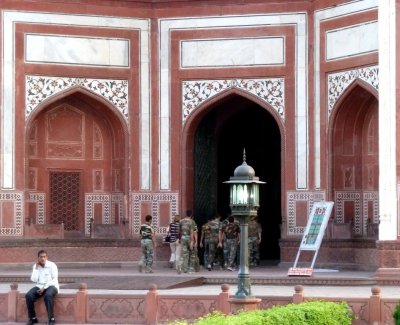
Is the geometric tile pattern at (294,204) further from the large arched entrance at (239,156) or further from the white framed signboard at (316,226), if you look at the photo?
the large arched entrance at (239,156)

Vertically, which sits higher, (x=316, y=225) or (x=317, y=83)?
(x=317, y=83)

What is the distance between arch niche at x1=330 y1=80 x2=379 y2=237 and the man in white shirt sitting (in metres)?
8.07

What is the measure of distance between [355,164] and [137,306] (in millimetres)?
8413

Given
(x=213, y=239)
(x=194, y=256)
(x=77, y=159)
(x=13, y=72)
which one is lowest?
(x=194, y=256)

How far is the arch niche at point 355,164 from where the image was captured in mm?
24562

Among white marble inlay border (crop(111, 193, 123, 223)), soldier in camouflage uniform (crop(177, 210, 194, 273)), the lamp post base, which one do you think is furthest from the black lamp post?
white marble inlay border (crop(111, 193, 123, 223))

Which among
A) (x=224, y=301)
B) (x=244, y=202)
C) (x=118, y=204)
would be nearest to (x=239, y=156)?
(x=118, y=204)

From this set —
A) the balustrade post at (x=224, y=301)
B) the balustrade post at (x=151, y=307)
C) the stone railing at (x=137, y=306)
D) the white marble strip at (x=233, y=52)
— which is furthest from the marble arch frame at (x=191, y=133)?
the balustrade post at (x=224, y=301)

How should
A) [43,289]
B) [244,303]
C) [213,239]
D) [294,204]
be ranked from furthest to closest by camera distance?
[294,204] < [213,239] < [43,289] < [244,303]

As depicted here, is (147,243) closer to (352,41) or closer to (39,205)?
(39,205)

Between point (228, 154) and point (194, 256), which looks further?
point (228, 154)

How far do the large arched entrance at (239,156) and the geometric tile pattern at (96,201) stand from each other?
1862mm

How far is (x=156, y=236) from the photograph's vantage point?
84.1 feet

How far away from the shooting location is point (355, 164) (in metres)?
24.8
